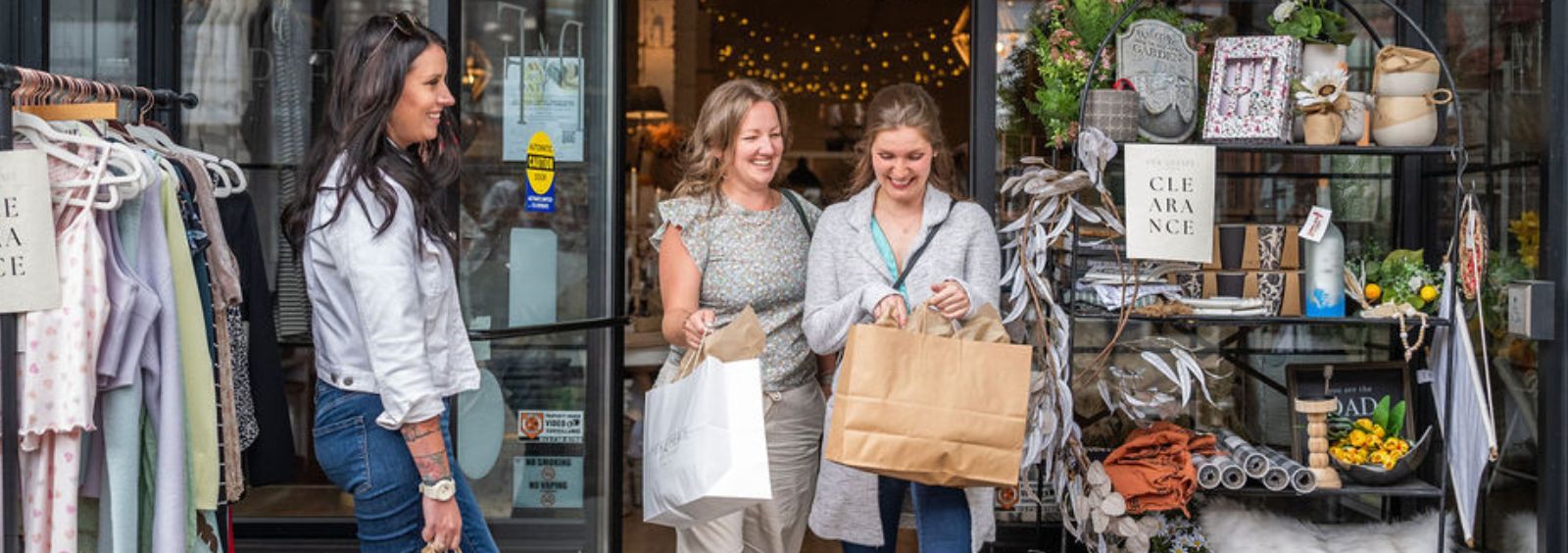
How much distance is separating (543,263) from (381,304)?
1.41 metres

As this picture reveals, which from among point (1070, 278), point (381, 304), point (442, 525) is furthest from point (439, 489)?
point (1070, 278)

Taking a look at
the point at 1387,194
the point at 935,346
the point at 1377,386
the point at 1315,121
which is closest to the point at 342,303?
the point at 935,346

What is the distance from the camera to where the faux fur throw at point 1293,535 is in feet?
13.0

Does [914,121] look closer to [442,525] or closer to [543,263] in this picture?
[543,263]

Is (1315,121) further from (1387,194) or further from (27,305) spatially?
(27,305)

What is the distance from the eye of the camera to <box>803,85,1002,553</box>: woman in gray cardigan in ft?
10.8

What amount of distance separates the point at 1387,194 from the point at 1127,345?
867mm

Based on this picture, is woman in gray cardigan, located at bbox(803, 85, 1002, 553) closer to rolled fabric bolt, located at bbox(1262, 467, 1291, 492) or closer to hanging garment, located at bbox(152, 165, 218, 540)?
rolled fabric bolt, located at bbox(1262, 467, 1291, 492)

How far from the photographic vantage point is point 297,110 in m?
5.00

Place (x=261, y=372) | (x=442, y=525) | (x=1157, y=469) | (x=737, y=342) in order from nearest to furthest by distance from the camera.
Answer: (x=442, y=525) → (x=737, y=342) → (x=261, y=372) → (x=1157, y=469)

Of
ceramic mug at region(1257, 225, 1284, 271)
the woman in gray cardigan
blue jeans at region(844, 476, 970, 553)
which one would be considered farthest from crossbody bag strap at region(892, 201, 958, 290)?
ceramic mug at region(1257, 225, 1284, 271)

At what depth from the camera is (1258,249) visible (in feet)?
12.7

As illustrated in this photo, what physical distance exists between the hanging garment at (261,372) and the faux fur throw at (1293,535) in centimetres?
234

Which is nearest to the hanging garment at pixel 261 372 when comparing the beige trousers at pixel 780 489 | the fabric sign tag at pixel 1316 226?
the beige trousers at pixel 780 489
